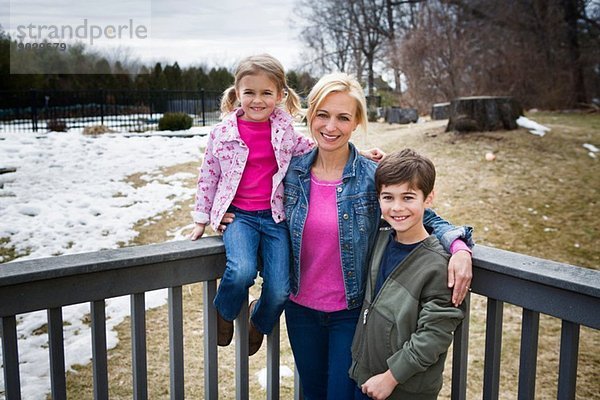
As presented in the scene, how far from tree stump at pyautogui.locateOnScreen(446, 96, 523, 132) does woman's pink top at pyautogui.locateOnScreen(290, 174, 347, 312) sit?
8313 mm

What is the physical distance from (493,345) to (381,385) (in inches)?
16.8

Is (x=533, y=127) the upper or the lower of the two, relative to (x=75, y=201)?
upper

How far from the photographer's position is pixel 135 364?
2006 mm

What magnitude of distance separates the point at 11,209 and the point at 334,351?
21.3ft

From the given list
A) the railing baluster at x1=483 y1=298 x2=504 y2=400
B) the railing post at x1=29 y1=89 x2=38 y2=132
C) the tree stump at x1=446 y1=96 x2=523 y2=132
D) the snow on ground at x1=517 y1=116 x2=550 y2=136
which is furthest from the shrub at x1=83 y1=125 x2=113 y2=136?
the railing baluster at x1=483 y1=298 x2=504 y2=400

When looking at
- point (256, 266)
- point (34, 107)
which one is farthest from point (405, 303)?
point (34, 107)

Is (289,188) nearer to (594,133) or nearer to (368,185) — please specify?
(368,185)

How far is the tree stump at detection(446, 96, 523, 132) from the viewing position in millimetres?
9758

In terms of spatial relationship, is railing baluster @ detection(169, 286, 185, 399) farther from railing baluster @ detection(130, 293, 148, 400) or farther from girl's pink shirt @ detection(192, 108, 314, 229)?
girl's pink shirt @ detection(192, 108, 314, 229)

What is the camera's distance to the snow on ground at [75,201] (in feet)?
14.8

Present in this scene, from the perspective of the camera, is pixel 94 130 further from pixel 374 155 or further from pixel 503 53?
pixel 374 155

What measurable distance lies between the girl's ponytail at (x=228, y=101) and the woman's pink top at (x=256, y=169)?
0.41ft

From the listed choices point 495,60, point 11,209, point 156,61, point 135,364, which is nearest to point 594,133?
point 495,60

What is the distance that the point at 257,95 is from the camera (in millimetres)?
2314
